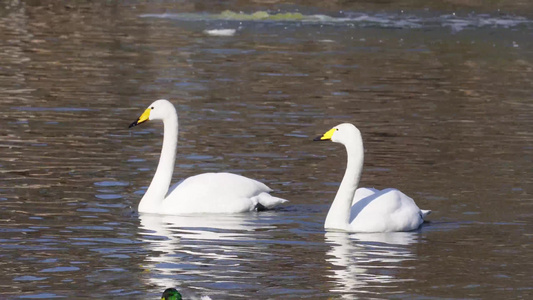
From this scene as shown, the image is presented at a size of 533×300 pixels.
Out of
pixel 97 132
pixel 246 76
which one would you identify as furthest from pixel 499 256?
pixel 246 76

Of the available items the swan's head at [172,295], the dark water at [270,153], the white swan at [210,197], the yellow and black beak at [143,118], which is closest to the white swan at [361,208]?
the dark water at [270,153]

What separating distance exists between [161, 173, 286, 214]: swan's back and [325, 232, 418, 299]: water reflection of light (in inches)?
48.5

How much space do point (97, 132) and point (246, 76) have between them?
7.43m

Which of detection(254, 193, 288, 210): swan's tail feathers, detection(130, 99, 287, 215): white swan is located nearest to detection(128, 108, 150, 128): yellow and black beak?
detection(130, 99, 287, 215): white swan

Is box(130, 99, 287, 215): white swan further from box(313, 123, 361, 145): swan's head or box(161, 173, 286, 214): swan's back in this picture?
box(313, 123, 361, 145): swan's head

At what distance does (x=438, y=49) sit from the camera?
98.5 ft

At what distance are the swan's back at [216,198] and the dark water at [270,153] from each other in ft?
0.48

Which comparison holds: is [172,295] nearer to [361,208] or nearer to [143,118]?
[361,208]

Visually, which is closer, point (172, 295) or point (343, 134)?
point (172, 295)

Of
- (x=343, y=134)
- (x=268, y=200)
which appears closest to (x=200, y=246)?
(x=268, y=200)

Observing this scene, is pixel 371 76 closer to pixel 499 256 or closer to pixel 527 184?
pixel 527 184

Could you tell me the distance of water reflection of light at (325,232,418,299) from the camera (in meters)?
9.34

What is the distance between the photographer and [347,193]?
1167 centimetres

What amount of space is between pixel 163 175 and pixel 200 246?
2221mm
